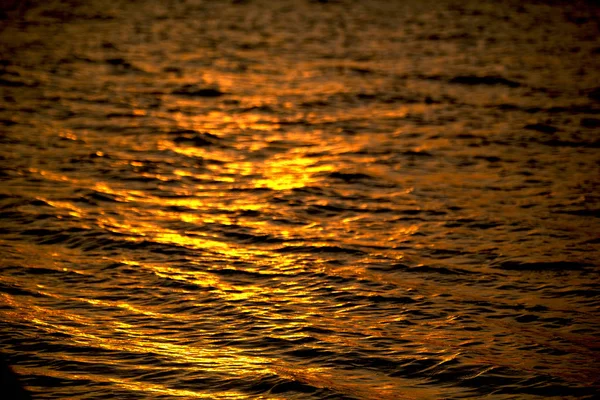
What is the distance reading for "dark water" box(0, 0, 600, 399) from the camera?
354 inches

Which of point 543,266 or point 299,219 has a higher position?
point 299,219

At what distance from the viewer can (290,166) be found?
1527 cm

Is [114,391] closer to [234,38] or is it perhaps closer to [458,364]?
[458,364]

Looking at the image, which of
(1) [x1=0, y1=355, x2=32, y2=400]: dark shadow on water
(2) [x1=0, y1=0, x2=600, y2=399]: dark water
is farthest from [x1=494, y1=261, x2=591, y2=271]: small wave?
(1) [x1=0, y1=355, x2=32, y2=400]: dark shadow on water

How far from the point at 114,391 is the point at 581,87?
14.2 metres

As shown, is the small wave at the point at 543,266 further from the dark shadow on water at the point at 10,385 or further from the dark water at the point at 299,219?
the dark shadow on water at the point at 10,385

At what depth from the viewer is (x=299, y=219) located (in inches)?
510

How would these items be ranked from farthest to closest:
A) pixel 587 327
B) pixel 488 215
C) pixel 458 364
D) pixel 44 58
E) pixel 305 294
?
pixel 44 58 < pixel 488 215 < pixel 305 294 < pixel 587 327 < pixel 458 364

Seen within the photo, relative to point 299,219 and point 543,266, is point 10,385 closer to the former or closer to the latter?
point 299,219

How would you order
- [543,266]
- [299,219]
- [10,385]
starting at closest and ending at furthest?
[10,385], [543,266], [299,219]

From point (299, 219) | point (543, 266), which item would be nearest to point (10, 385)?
point (299, 219)

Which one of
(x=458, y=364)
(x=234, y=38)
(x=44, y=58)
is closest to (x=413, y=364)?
(x=458, y=364)

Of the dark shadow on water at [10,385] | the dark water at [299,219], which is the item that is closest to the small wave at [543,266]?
the dark water at [299,219]

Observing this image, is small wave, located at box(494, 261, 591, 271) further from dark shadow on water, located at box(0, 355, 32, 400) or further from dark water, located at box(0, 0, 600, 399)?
dark shadow on water, located at box(0, 355, 32, 400)
